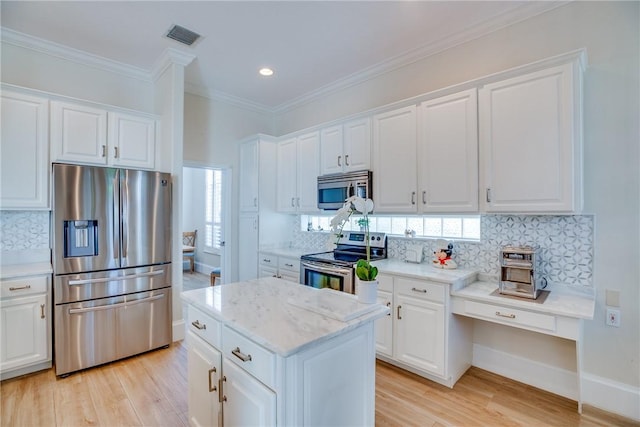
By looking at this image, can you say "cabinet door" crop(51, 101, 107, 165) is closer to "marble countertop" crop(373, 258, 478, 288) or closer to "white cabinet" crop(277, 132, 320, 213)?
"white cabinet" crop(277, 132, 320, 213)

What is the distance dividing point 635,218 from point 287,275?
318cm

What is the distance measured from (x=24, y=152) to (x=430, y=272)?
3812 millimetres

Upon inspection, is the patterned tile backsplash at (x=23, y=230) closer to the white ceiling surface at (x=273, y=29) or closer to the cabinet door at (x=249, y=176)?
the white ceiling surface at (x=273, y=29)

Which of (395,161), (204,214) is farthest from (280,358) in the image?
(204,214)

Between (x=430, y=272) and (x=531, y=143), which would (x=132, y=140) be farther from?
(x=531, y=143)

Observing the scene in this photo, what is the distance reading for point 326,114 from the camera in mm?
4297

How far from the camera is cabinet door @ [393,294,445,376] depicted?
2.46 metres

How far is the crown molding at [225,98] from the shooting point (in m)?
4.16

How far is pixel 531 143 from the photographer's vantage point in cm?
223

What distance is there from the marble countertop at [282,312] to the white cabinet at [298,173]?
6.75 feet

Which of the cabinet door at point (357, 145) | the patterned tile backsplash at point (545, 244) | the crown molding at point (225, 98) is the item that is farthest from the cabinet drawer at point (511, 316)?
the crown molding at point (225, 98)

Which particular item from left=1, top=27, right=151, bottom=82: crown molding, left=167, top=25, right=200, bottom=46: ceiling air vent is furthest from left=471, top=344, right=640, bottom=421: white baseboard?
left=1, top=27, right=151, bottom=82: crown molding

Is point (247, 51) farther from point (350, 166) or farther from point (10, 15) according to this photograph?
point (10, 15)

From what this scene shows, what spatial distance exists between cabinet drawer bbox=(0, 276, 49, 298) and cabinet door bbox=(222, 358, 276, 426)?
7.49 ft
